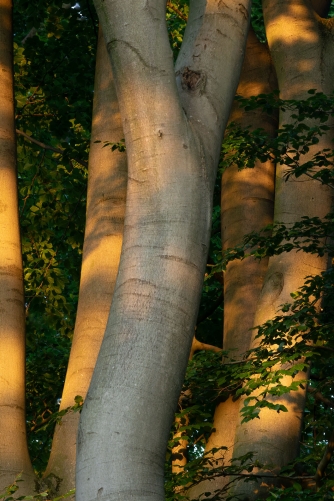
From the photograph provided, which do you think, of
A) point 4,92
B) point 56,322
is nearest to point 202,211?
point 4,92

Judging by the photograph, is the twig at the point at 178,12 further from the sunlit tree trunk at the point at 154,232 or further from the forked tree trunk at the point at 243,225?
the sunlit tree trunk at the point at 154,232

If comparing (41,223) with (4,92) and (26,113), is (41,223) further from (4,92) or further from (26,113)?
(4,92)

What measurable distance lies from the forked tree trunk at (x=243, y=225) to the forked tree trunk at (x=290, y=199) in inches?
34.6

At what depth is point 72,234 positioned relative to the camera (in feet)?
35.3

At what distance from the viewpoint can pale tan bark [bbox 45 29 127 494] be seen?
5.20m

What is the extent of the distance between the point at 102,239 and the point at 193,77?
237 cm

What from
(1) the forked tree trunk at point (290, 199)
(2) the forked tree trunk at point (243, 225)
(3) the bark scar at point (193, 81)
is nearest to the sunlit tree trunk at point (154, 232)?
(3) the bark scar at point (193, 81)

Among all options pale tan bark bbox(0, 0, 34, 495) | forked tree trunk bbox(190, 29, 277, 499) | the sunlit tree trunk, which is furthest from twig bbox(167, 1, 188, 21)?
the sunlit tree trunk

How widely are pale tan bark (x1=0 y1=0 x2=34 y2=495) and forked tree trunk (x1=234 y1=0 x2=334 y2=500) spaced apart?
4.95 feet

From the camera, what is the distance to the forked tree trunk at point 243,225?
7.25 m

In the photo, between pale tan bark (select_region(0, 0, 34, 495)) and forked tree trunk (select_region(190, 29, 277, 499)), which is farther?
forked tree trunk (select_region(190, 29, 277, 499))

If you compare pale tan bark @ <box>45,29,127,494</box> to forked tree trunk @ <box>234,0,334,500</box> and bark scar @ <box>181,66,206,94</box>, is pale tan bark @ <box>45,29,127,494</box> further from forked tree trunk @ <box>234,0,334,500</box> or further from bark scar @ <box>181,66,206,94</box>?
bark scar @ <box>181,66,206,94</box>

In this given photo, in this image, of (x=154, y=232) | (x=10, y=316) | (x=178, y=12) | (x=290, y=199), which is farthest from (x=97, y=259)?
(x=178, y=12)

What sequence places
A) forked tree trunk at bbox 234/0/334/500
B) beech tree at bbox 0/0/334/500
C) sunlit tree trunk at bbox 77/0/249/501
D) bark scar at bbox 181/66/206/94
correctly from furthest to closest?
forked tree trunk at bbox 234/0/334/500, bark scar at bbox 181/66/206/94, beech tree at bbox 0/0/334/500, sunlit tree trunk at bbox 77/0/249/501
